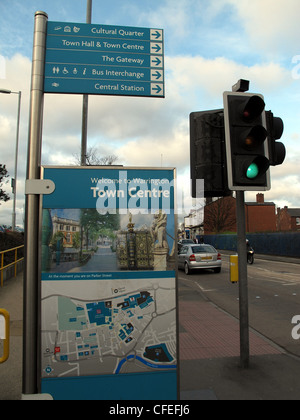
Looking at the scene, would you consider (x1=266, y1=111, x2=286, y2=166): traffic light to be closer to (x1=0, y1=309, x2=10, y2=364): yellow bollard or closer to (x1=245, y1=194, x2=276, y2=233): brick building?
(x1=0, y1=309, x2=10, y2=364): yellow bollard

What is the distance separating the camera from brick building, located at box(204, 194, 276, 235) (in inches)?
2422

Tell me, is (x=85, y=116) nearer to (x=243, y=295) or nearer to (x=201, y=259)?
(x=243, y=295)

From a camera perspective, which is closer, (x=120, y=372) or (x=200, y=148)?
(x=120, y=372)

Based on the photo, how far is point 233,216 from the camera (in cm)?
6391

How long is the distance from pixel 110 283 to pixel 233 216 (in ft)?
208

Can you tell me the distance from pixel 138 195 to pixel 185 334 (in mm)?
3896

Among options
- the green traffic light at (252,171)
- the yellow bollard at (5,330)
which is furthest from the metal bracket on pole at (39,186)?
the green traffic light at (252,171)

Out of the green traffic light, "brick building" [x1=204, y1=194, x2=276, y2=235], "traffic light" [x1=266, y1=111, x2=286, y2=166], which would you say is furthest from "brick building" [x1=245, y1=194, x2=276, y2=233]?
the green traffic light

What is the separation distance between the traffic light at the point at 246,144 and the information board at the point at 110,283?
1.41m

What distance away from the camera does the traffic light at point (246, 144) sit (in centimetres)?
396

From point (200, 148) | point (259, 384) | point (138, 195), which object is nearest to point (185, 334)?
point (259, 384)

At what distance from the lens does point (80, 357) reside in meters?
2.80

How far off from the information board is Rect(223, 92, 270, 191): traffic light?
4.62 ft
